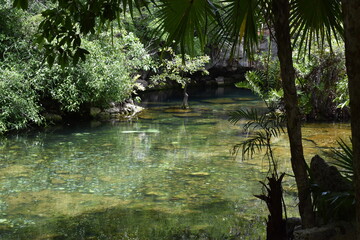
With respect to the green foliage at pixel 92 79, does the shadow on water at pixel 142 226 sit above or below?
below

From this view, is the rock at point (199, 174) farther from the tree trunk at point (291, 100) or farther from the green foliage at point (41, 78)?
the green foliage at point (41, 78)

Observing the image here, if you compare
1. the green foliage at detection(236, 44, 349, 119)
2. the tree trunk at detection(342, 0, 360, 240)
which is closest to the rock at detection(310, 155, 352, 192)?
the tree trunk at detection(342, 0, 360, 240)

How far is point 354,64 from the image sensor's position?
6.82ft

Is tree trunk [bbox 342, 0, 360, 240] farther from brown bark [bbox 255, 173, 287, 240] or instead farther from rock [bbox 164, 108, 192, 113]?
rock [bbox 164, 108, 192, 113]

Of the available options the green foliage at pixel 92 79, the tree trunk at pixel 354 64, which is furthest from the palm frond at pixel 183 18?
the green foliage at pixel 92 79

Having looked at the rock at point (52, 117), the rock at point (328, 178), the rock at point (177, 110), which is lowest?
the rock at point (328, 178)

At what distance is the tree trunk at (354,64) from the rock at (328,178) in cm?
182

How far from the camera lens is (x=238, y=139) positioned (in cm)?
1138

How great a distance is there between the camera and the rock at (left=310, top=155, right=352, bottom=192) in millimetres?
3848

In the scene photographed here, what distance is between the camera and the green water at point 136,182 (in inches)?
211

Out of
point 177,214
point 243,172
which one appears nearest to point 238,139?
point 243,172

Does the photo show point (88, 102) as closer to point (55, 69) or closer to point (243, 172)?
point (55, 69)

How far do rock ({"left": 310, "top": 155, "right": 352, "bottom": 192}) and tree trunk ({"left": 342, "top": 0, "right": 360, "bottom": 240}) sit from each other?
1820 mm

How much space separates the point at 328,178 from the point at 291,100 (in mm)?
797
